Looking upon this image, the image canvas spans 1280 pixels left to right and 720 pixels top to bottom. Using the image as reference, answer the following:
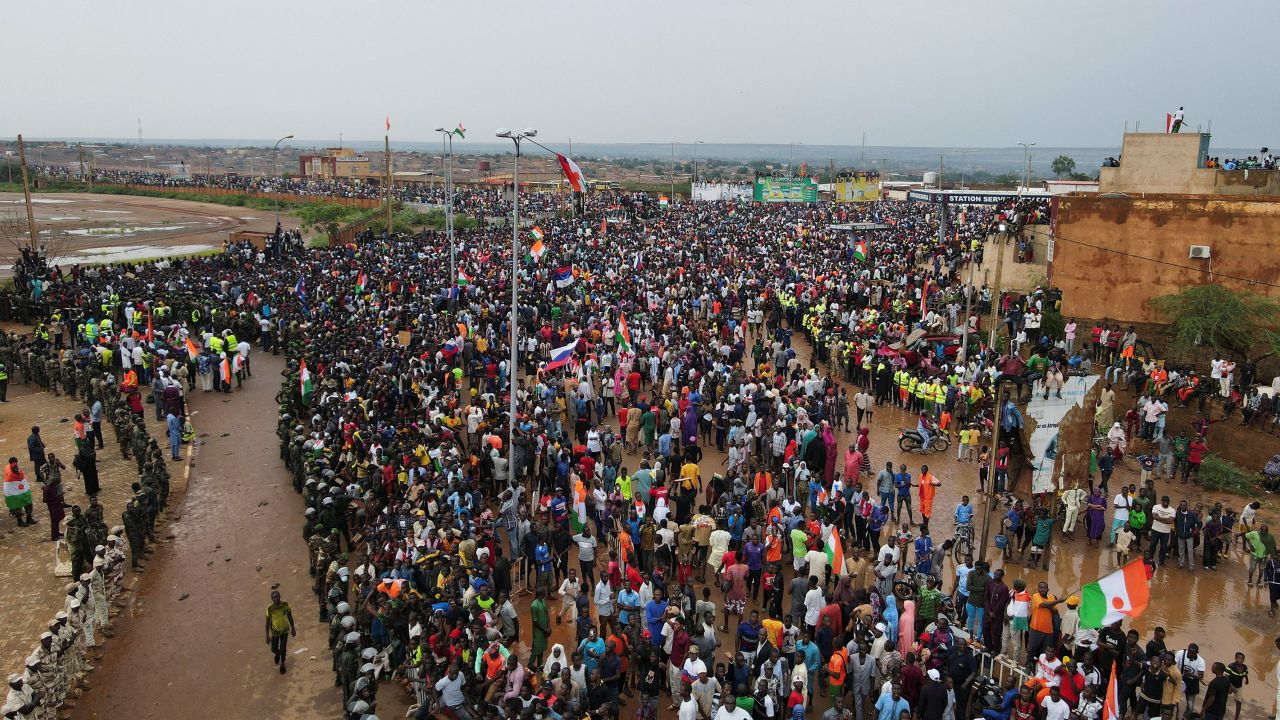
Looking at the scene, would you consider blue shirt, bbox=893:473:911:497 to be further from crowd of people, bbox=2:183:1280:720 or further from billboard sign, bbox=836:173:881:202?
billboard sign, bbox=836:173:881:202

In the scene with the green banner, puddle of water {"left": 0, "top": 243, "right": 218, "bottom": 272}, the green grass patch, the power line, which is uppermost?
the green banner

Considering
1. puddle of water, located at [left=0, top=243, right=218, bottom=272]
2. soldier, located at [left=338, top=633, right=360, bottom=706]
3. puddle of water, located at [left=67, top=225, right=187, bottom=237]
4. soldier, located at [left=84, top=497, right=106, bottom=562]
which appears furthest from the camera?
puddle of water, located at [left=67, top=225, right=187, bottom=237]

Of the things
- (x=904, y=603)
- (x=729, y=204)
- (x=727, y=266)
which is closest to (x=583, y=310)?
(x=727, y=266)

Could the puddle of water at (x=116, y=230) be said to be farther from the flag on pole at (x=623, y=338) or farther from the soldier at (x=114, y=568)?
the soldier at (x=114, y=568)

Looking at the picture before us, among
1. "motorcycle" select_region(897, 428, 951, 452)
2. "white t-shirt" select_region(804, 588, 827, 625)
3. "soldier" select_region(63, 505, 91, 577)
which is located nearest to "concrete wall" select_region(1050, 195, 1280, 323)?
"motorcycle" select_region(897, 428, 951, 452)

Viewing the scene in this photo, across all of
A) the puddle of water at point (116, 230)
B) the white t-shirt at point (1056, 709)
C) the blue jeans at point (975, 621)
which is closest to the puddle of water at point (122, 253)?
the puddle of water at point (116, 230)

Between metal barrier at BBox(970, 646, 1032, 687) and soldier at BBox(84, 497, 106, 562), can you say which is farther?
soldier at BBox(84, 497, 106, 562)

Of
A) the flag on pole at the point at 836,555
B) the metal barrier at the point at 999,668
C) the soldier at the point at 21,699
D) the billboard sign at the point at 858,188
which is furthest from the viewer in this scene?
the billboard sign at the point at 858,188
